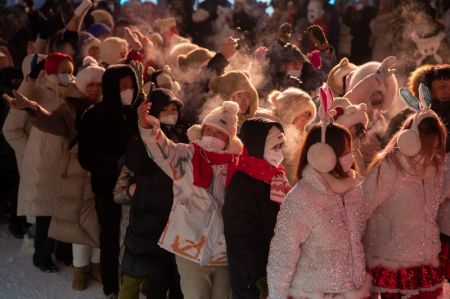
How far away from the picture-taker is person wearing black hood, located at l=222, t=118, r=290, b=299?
3.07 meters

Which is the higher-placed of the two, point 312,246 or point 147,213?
point 312,246

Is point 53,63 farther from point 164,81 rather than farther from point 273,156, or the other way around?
point 273,156

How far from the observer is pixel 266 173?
3.15m

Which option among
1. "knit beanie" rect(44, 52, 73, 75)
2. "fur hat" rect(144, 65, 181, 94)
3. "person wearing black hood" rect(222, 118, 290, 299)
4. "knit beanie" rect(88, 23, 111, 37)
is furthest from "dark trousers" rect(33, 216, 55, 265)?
"knit beanie" rect(88, 23, 111, 37)

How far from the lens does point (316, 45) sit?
7.11 meters

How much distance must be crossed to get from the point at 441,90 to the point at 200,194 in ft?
6.36

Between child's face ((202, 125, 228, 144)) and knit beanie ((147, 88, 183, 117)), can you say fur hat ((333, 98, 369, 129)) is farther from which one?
knit beanie ((147, 88, 183, 117))

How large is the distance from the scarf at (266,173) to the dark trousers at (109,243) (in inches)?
65.2

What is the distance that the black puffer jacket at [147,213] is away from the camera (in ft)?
12.6

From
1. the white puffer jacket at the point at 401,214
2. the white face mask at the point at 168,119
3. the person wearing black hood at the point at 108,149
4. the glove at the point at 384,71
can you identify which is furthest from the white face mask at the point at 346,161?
the person wearing black hood at the point at 108,149

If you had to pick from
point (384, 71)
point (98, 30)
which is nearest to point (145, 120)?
point (384, 71)

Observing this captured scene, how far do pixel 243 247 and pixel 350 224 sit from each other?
2.01 ft

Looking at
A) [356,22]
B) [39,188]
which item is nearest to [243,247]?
[39,188]

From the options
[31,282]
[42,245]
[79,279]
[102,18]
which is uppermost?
[102,18]
